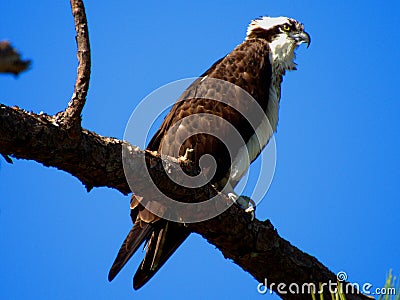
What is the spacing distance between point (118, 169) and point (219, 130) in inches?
61.9

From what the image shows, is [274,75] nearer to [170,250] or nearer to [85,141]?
[170,250]

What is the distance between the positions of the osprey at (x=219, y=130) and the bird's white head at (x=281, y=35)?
12 mm

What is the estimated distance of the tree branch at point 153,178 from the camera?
8.79 ft

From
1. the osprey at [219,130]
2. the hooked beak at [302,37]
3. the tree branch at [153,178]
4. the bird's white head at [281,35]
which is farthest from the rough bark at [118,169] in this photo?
the hooked beak at [302,37]

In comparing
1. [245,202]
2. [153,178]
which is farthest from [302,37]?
[153,178]

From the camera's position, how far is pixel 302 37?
5.71 metres

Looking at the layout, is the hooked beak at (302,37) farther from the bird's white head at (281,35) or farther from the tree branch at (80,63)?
the tree branch at (80,63)

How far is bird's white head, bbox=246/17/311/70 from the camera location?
538cm

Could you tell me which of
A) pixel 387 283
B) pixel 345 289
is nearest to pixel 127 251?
pixel 345 289

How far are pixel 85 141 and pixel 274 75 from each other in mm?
2781

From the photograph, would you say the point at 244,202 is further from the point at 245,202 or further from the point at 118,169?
the point at 118,169

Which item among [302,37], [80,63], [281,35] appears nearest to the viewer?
[80,63]

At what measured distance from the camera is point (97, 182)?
3.09m

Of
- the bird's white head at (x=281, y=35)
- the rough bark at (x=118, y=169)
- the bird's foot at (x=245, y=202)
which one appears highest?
the bird's white head at (x=281, y=35)
